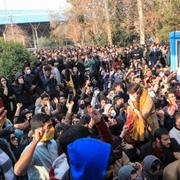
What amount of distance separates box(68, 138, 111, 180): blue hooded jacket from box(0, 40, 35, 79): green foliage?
10.3m

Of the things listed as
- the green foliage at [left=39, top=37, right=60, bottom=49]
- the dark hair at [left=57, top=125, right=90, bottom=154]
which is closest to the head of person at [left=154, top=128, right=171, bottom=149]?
the dark hair at [left=57, top=125, right=90, bottom=154]

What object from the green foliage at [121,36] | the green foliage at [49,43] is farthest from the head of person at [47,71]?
the green foliage at [49,43]

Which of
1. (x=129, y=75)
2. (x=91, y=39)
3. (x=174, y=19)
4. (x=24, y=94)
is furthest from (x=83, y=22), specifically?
(x=24, y=94)

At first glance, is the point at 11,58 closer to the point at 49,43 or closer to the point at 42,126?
the point at 42,126

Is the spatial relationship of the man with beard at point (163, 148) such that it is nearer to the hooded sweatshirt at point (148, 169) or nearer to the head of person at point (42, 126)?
the hooded sweatshirt at point (148, 169)

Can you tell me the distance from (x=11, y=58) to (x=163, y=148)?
368 inches

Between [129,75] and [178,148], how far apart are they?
6958 mm

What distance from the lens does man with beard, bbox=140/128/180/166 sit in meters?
4.63

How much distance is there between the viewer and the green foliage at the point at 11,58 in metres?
12.9

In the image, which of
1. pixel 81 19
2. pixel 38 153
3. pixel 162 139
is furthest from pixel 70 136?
pixel 81 19

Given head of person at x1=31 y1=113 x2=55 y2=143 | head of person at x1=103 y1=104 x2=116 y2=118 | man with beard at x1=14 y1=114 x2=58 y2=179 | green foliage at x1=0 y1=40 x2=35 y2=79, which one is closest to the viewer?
man with beard at x1=14 y1=114 x2=58 y2=179

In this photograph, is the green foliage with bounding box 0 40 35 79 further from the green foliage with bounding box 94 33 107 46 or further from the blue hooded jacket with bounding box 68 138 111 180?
the green foliage with bounding box 94 33 107 46

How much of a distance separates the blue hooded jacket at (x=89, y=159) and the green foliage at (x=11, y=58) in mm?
10319

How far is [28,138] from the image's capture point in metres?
5.18
